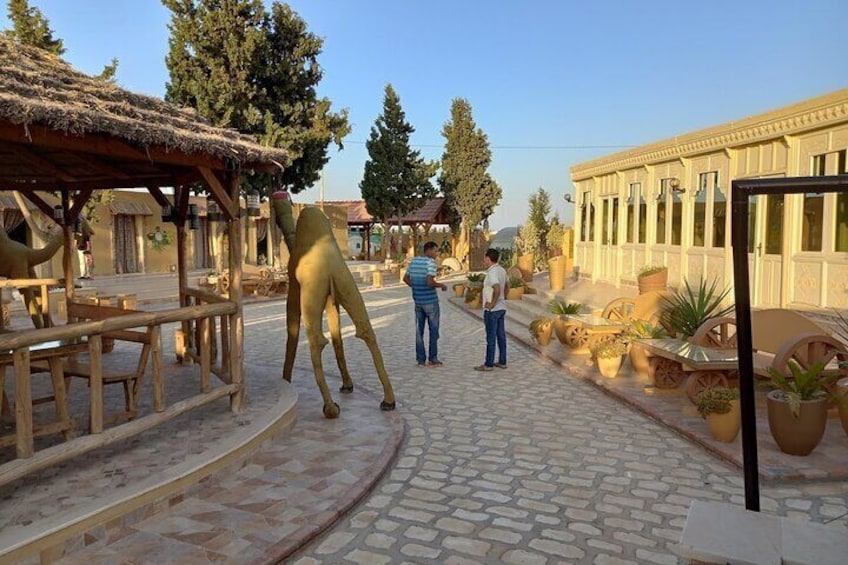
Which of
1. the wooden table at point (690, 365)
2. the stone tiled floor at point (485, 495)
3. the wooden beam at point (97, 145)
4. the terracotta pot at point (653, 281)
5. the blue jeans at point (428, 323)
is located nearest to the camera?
the stone tiled floor at point (485, 495)

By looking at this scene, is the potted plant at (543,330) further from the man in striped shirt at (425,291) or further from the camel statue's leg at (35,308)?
the camel statue's leg at (35,308)

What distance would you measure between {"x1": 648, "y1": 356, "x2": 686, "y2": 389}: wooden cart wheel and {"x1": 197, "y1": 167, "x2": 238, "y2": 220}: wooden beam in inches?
188

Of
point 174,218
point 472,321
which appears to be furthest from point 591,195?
point 174,218

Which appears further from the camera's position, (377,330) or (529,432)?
(377,330)

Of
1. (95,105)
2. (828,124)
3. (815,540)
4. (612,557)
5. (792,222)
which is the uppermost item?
(828,124)

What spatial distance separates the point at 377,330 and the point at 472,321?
234 centimetres

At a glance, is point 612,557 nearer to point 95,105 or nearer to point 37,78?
point 95,105

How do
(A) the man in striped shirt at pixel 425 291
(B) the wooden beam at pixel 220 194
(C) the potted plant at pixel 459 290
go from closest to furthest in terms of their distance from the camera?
1. (B) the wooden beam at pixel 220 194
2. (A) the man in striped shirt at pixel 425 291
3. (C) the potted plant at pixel 459 290

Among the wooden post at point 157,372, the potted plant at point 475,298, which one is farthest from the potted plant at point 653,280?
the wooden post at point 157,372

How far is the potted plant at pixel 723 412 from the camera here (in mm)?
5309

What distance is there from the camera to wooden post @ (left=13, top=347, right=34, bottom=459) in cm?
382

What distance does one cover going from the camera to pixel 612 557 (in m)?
3.56

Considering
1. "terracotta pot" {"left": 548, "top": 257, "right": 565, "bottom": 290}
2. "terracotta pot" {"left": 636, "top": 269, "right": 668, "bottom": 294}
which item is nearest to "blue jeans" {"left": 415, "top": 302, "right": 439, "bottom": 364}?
"terracotta pot" {"left": 636, "top": 269, "right": 668, "bottom": 294}

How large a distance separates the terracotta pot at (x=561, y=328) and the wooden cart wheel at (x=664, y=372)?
2.74 metres
